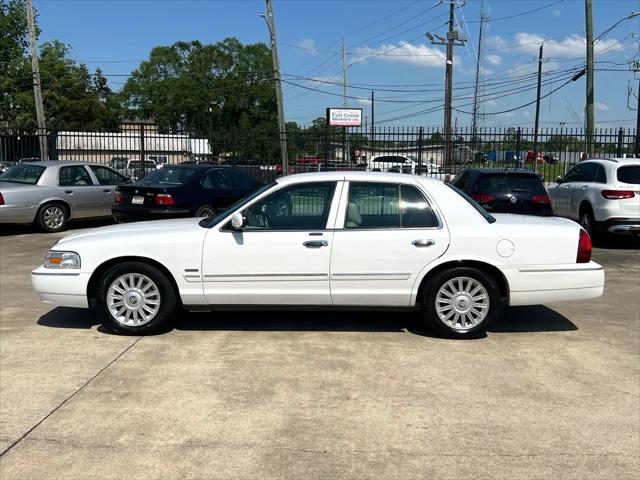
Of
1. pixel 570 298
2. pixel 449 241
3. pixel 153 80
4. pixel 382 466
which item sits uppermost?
pixel 153 80

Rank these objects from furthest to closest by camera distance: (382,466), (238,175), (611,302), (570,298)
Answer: (238,175) → (611,302) → (570,298) → (382,466)

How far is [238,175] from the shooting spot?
43.0ft

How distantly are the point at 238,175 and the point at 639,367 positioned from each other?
9128 millimetres

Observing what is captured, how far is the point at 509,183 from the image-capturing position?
36.7ft

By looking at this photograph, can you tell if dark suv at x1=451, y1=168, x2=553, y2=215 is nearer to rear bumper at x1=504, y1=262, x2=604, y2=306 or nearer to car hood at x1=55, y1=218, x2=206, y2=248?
rear bumper at x1=504, y1=262, x2=604, y2=306

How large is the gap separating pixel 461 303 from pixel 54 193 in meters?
10.2

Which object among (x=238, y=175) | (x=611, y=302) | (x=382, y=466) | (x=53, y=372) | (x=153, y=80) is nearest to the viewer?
(x=382, y=466)

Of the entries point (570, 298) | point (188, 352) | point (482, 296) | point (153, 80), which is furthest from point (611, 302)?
point (153, 80)

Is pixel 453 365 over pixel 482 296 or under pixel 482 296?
under

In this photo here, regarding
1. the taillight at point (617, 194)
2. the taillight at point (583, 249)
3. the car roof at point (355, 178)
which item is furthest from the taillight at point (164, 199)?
the taillight at point (617, 194)

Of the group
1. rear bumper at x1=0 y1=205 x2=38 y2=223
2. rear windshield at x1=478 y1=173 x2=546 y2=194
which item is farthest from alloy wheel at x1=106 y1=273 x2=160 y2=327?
rear bumper at x1=0 y1=205 x2=38 y2=223

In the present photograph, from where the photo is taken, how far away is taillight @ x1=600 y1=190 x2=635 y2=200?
37.2ft

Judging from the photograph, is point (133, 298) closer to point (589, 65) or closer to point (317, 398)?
point (317, 398)

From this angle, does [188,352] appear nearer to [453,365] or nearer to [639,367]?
[453,365]
